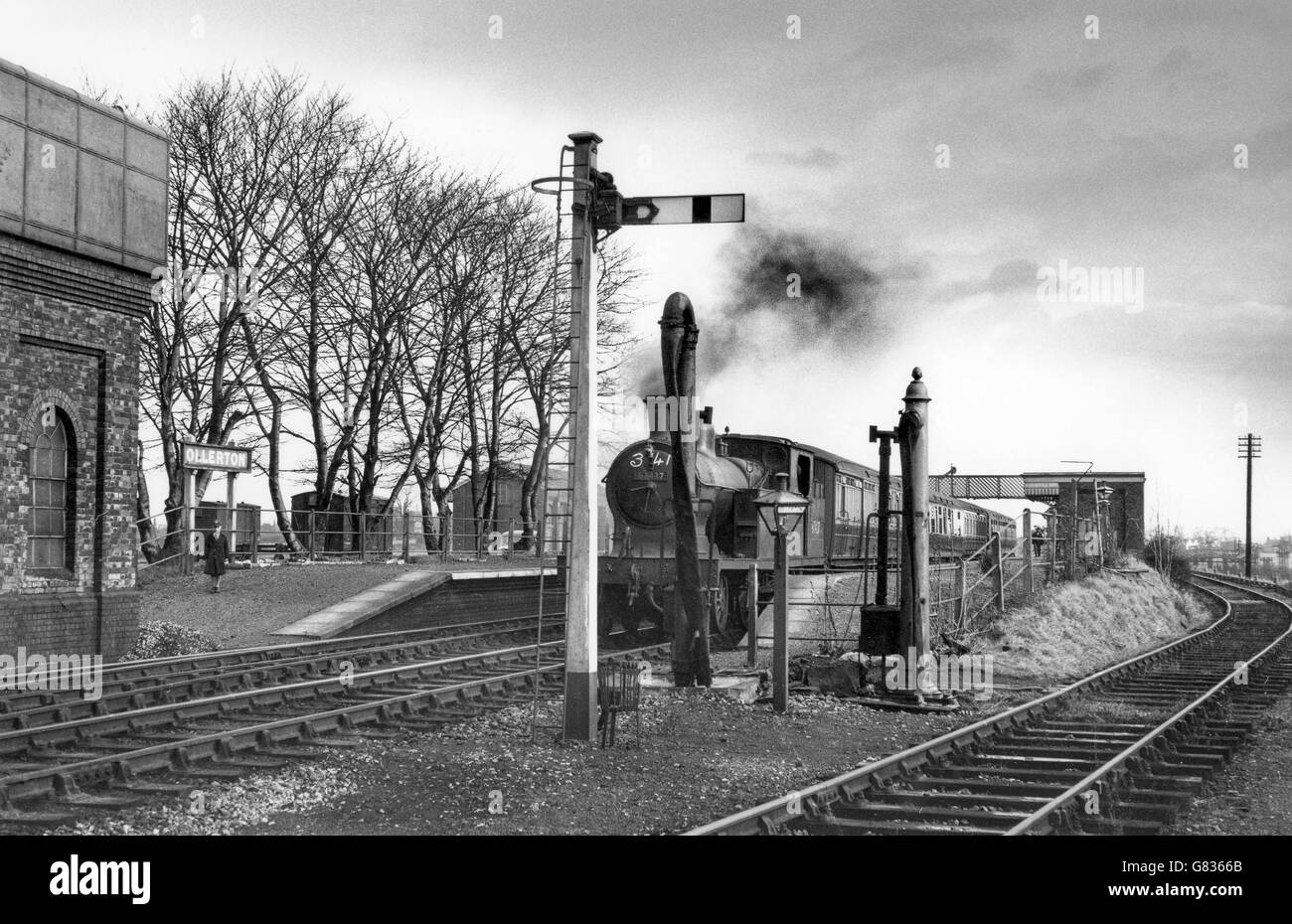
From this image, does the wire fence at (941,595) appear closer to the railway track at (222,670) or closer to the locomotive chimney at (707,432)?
the locomotive chimney at (707,432)

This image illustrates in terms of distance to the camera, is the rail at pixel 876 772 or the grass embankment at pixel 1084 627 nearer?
the rail at pixel 876 772

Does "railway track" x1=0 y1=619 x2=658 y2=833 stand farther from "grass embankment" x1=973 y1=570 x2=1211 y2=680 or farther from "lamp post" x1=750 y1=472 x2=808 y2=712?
"grass embankment" x1=973 y1=570 x2=1211 y2=680

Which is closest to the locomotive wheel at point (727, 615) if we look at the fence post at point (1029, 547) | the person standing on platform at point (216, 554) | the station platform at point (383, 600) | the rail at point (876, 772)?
the station platform at point (383, 600)

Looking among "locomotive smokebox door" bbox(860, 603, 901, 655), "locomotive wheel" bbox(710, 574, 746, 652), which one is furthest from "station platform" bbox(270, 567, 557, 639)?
"locomotive smokebox door" bbox(860, 603, 901, 655)

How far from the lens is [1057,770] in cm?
1016

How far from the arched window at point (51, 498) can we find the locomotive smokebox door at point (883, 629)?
10.6 metres

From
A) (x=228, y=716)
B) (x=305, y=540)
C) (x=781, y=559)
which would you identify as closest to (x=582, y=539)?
(x=781, y=559)

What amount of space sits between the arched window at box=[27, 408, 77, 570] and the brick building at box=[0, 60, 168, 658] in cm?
2

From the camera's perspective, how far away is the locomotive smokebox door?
14.1m

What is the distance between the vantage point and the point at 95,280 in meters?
17.0

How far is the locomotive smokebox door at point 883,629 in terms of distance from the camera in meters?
14.1

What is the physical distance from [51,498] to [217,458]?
6166mm

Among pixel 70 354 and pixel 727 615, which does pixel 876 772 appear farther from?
pixel 70 354

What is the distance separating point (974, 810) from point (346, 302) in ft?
88.2
